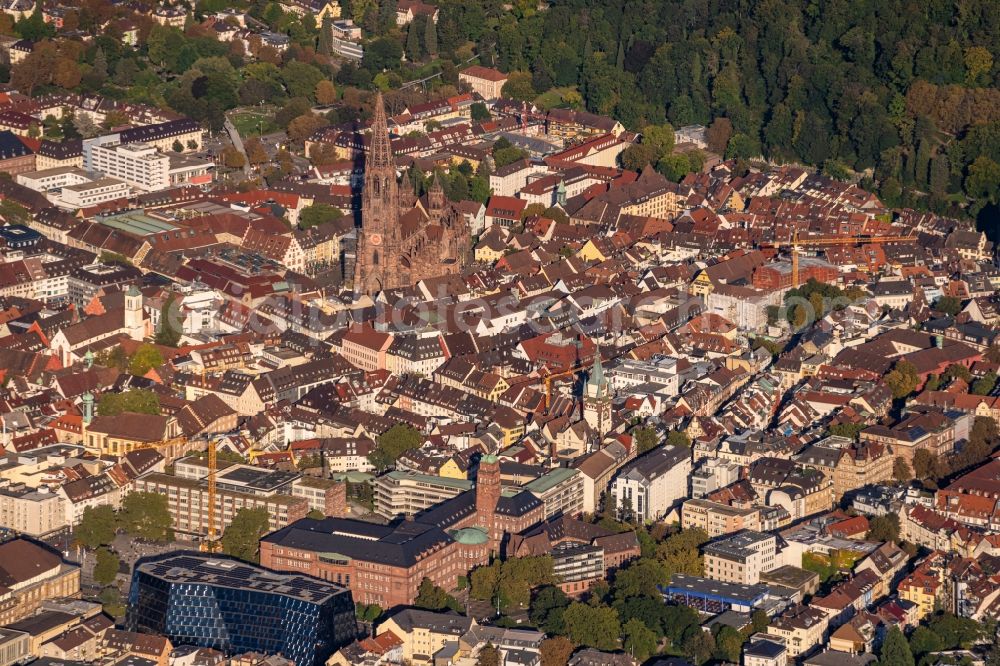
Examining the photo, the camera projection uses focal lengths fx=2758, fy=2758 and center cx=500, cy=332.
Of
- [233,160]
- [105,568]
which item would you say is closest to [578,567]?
[105,568]

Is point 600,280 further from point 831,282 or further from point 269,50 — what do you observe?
point 269,50

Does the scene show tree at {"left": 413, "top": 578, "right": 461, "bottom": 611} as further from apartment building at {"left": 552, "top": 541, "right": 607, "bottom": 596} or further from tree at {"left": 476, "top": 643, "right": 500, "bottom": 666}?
tree at {"left": 476, "top": 643, "right": 500, "bottom": 666}

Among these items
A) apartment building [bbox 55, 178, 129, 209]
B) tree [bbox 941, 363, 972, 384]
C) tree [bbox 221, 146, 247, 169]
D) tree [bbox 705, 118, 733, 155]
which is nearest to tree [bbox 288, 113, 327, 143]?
tree [bbox 221, 146, 247, 169]

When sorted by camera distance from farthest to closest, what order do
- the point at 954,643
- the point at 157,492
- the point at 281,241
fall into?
the point at 281,241 < the point at 157,492 < the point at 954,643

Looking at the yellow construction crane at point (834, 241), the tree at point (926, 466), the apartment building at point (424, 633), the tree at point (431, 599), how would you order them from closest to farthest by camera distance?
the apartment building at point (424, 633), the tree at point (431, 599), the tree at point (926, 466), the yellow construction crane at point (834, 241)

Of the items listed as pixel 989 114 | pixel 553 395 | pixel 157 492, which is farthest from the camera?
pixel 989 114

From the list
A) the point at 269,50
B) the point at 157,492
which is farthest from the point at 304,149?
the point at 157,492

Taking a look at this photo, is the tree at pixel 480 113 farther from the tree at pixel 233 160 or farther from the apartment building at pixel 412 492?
the apartment building at pixel 412 492

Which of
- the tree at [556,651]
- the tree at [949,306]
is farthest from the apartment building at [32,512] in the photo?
the tree at [949,306]
